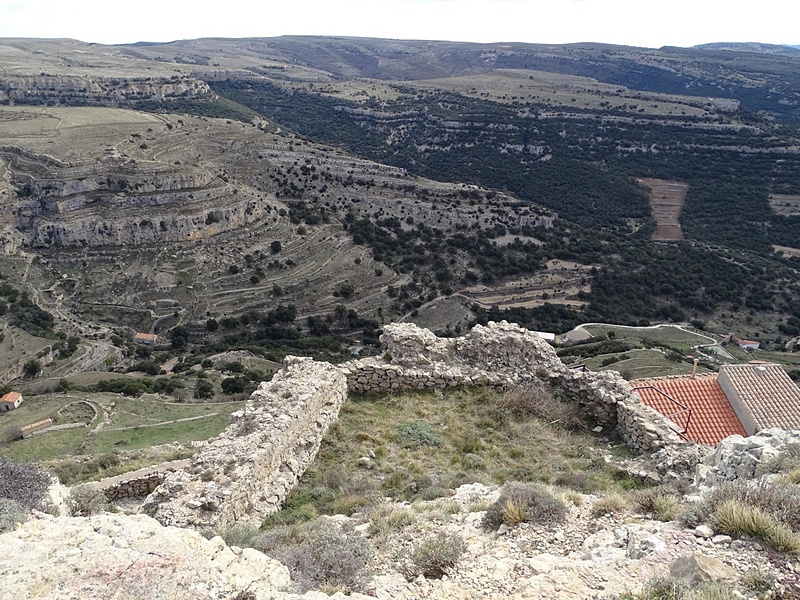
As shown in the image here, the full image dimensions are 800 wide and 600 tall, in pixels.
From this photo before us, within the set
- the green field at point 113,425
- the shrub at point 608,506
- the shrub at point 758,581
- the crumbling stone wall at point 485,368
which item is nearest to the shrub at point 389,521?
the shrub at point 608,506

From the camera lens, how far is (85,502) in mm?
8531

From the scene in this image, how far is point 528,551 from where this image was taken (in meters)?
6.10

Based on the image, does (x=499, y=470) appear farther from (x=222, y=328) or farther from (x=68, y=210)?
(x=68, y=210)

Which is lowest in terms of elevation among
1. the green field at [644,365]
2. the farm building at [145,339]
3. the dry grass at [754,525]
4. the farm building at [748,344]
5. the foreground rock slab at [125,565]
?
the farm building at [748,344]

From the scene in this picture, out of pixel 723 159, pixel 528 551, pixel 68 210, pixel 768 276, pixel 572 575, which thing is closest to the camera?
pixel 572 575

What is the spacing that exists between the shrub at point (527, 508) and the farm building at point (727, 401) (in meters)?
7.33

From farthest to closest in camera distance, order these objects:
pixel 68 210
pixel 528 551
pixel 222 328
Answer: pixel 68 210
pixel 222 328
pixel 528 551

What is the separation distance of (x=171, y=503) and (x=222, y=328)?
156ft

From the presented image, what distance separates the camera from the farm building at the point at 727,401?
42.3 ft

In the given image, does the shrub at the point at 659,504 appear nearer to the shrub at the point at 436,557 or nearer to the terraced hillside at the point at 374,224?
the shrub at the point at 436,557

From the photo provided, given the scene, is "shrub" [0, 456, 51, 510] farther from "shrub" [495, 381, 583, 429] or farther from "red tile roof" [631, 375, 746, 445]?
"red tile roof" [631, 375, 746, 445]

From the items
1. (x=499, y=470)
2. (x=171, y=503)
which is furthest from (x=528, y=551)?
(x=171, y=503)

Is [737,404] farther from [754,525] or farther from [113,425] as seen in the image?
[113,425]

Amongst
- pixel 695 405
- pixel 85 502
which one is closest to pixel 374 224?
pixel 695 405
